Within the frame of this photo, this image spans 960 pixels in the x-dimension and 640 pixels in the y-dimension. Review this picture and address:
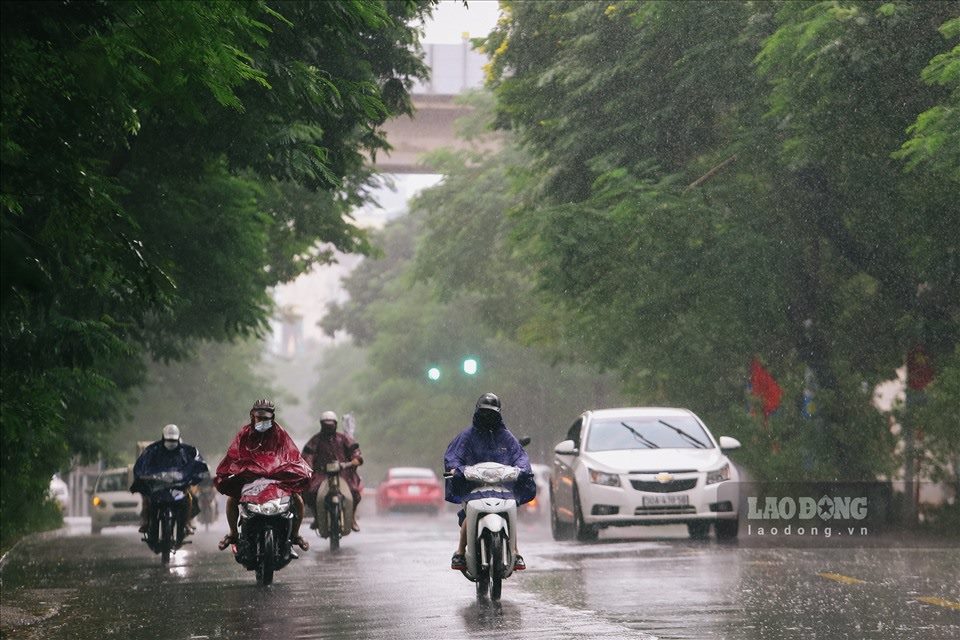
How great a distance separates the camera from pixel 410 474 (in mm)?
53000

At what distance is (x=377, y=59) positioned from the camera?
21.6 m

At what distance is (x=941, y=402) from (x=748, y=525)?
4044mm

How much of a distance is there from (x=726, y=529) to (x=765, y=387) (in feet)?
30.5

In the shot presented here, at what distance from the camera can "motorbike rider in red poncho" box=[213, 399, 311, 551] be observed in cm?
1534

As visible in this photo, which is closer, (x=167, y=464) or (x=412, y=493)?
(x=167, y=464)

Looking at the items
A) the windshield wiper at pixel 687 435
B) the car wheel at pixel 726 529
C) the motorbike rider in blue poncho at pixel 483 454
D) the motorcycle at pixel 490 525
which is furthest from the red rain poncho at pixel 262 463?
the windshield wiper at pixel 687 435

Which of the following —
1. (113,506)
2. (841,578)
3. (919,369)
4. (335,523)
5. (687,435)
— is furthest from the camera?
(113,506)

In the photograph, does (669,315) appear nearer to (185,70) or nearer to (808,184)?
(808,184)

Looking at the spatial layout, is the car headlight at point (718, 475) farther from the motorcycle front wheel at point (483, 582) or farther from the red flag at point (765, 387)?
the red flag at point (765, 387)

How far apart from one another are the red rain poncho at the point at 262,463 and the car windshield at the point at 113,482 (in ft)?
81.3

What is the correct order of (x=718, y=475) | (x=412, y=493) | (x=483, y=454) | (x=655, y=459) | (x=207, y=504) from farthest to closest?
1. (x=412, y=493)
2. (x=207, y=504)
3. (x=655, y=459)
4. (x=718, y=475)
5. (x=483, y=454)

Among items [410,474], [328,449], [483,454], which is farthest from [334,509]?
[410,474]

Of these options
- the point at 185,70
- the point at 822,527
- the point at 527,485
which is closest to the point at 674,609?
the point at 527,485

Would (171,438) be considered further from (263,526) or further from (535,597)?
(535,597)
